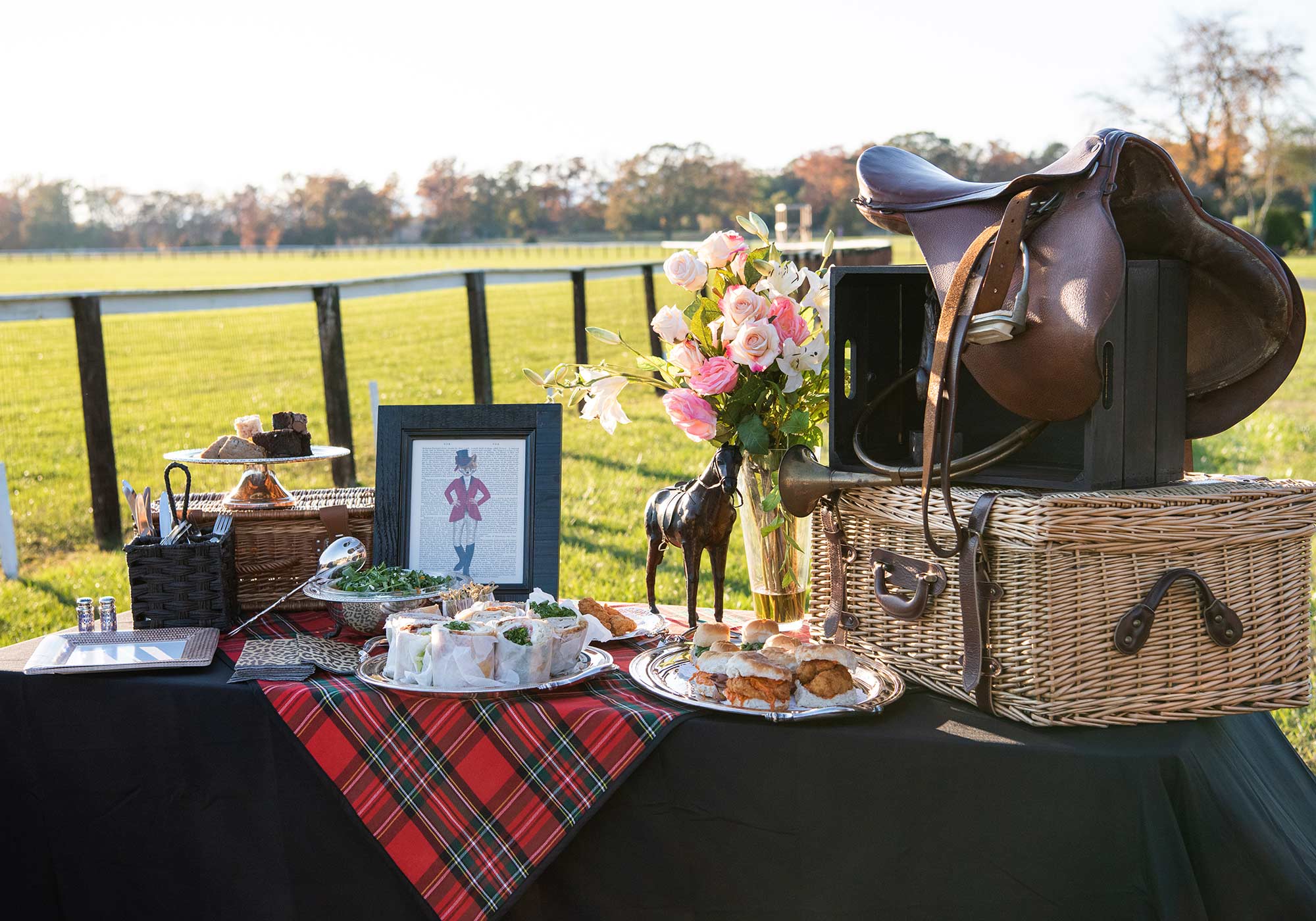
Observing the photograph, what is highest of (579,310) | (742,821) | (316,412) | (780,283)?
(780,283)

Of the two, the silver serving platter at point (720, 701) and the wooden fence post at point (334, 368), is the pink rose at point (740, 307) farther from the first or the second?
the wooden fence post at point (334, 368)

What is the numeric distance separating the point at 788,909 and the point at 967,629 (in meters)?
0.44

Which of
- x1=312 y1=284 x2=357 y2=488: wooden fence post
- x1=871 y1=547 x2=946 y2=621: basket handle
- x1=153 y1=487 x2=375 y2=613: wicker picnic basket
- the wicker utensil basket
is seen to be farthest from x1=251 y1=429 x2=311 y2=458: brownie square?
x1=312 y1=284 x2=357 y2=488: wooden fence post

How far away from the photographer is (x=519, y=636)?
1.65 meters

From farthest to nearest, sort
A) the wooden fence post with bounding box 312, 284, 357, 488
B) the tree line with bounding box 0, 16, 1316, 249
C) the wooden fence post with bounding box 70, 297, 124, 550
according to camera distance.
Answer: the tree line with bounding box 0, 16, 1316, 249 → the wooden fence post with bounding box 312, 284, 357, 488 → the wooden fence post with bounding box 70, 297, 124, 550

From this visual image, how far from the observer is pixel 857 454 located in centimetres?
175

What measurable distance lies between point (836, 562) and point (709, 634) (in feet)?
Answer: 0.74

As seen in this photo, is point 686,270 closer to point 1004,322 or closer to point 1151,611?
point 1004,322

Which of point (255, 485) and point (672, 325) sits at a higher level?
point (672, 325)

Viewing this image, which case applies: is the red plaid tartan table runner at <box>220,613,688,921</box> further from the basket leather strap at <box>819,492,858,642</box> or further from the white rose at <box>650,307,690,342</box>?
the white rose at <box>650,307,690,342</box>

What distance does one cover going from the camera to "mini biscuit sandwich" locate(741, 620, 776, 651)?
1.73 meters

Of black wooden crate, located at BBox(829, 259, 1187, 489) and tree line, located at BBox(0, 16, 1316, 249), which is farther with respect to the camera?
tree line, located at BBox(0, 16, 1316, 249)

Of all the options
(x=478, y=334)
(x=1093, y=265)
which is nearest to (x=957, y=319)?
(x=1093, y=265)

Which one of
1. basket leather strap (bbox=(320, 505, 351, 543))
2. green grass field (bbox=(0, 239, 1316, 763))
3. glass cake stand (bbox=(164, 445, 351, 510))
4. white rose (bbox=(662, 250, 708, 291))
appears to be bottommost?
green grass field (bbox=(0, 239, 1316, 763))
